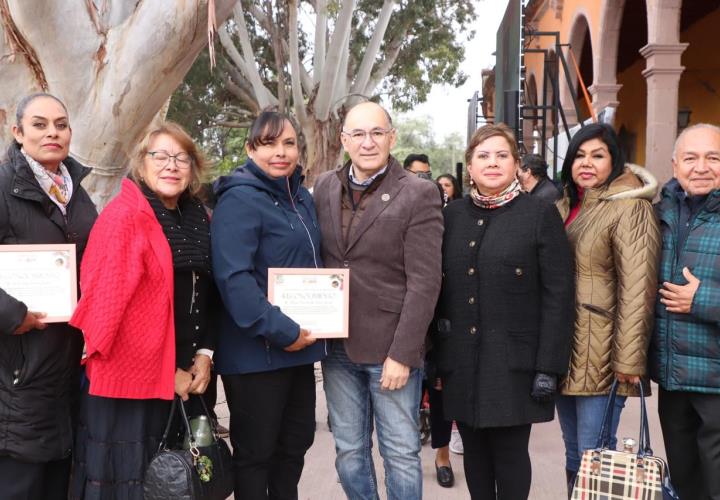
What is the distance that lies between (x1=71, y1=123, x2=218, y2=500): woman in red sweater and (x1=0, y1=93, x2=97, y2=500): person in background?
12cm

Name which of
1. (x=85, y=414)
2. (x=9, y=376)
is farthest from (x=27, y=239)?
(x=85, y=414)

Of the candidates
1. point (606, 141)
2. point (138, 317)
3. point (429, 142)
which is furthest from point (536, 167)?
point (429, 142)

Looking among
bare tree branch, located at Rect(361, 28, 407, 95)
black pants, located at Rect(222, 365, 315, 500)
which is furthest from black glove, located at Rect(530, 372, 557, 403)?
bare tree branch, located at Rect(361, 28, 407, 95)

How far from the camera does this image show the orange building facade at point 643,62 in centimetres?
831

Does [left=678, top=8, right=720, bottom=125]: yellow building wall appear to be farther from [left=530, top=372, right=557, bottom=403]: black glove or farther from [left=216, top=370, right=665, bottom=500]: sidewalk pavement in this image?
[left=530, top=372, right=557, bottom=403]: black glove

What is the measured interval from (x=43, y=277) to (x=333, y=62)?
1024 centimetres

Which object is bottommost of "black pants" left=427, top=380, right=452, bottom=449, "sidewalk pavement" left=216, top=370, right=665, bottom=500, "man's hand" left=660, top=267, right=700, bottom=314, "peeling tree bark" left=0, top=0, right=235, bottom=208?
"sidewalk pavement" left=216, top=370, right=665, bottom=500

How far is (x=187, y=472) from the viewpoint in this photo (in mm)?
2402

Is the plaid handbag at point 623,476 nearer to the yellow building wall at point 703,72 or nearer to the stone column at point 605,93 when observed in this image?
the stone column at point 605,93

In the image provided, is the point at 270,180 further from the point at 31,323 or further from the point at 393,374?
the point at 31,323

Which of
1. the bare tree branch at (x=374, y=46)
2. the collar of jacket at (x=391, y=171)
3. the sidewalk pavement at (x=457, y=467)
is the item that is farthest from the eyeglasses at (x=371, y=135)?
the bare tree branch at (x=374, y=46)

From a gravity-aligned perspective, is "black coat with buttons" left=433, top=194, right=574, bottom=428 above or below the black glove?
above

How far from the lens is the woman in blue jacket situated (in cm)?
256

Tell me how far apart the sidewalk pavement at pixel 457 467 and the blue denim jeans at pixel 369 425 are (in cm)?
87
